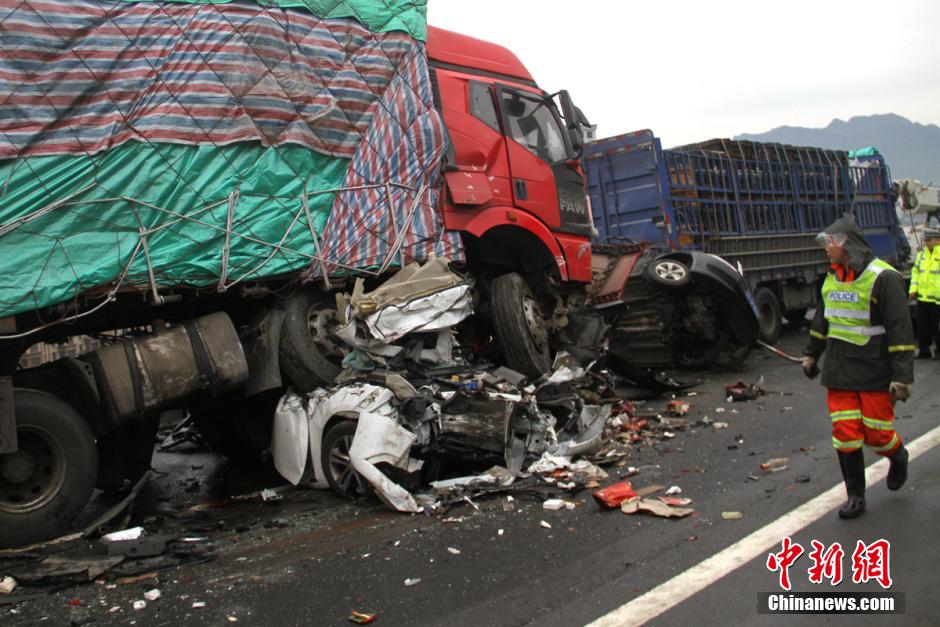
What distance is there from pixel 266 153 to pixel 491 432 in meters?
2.48

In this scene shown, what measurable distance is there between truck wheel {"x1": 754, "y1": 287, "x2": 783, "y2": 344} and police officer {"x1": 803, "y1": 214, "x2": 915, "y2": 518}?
301 inches

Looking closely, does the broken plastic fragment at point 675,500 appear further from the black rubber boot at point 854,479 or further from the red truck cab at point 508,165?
the red truck cab at point 508,165

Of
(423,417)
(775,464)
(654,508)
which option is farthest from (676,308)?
(654,508)

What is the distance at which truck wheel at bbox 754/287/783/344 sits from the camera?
11773 millimetres

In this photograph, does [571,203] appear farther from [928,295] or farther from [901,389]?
[928,295]

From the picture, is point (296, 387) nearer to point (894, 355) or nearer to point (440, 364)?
point (440, 364)

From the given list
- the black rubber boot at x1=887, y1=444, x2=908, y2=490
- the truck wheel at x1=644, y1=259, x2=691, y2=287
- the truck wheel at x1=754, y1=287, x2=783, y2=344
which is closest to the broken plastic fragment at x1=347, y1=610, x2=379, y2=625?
the black rubber boot at x1=887, y1=444, x2=908, y2=490

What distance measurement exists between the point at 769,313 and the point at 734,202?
1.69 m

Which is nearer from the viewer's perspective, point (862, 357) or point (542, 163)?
point (862, 357)

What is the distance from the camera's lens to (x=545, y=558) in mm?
3840

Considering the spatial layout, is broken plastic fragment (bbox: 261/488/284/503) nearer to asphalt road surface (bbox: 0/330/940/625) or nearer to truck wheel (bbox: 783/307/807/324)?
asphalt road surface (bbox: 0/330/940/625)

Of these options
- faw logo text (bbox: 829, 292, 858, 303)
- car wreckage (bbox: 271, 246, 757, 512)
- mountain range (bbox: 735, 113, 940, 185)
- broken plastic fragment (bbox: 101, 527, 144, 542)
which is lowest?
broken plastic fragment (bbox: 101, 527, 144, 542)

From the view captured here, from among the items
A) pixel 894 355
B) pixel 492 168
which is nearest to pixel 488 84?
pixel 492 168

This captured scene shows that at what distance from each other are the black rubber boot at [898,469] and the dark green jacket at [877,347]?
0.41 m
